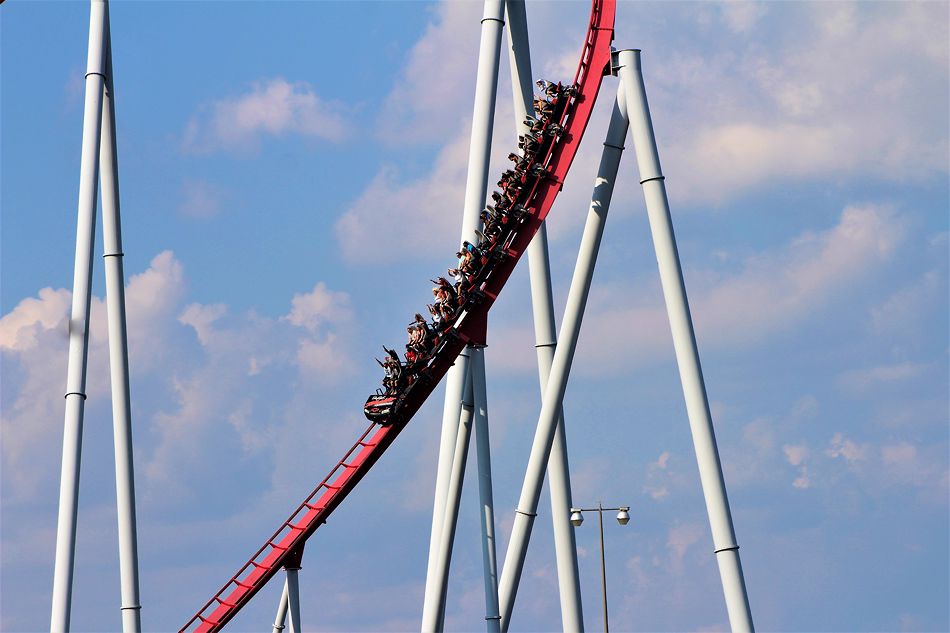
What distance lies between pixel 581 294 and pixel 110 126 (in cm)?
673

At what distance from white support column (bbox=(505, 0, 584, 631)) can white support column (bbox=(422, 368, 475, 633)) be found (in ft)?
3.20

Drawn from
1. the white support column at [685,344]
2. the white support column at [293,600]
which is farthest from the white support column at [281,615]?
the white support column at [685,344]

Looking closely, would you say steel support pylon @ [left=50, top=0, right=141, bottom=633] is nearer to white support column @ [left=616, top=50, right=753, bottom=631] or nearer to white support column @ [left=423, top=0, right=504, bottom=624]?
white support column @ [left=423, top=0, right=504, bottom=624]

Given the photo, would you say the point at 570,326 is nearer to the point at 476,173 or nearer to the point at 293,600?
the point at 476,173

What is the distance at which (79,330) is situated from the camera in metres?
18.0

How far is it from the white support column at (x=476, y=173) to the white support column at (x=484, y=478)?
392 mm

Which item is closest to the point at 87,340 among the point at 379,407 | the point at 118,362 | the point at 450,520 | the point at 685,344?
the point at 118,362

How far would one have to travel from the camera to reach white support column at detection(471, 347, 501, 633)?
1822cm

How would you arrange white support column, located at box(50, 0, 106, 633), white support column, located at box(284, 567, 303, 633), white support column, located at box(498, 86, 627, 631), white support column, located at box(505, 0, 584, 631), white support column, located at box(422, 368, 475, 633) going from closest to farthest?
white support column, located at box(498, 86, 627, 631)
white support column, located at box(50, 0, 106, 633)
white support column, located at box(422, 368, 475, 633)
white support column, located at box(505, 0, 584, 631)
white support column, located at box(284, 567, 303, 633)

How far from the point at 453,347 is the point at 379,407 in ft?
4.31

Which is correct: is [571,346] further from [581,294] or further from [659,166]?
[659,166]

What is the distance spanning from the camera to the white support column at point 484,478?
18.2m

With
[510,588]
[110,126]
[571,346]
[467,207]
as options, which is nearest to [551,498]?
[510,588]

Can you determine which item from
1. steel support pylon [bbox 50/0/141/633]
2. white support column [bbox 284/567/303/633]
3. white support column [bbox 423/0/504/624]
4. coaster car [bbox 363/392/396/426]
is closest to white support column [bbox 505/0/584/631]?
white support column [bbox 423/0/504/624]
